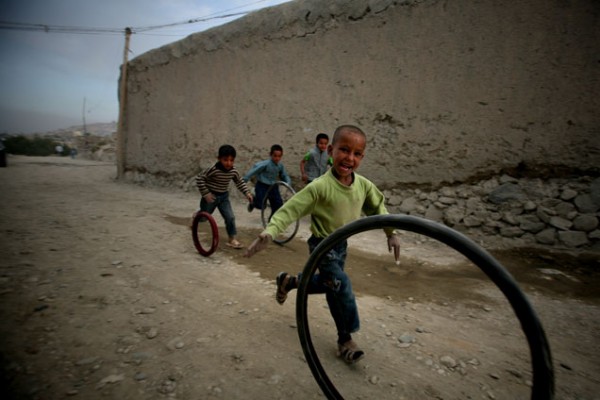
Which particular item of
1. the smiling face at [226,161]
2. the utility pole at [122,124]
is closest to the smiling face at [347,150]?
the smiling face at [226,161]

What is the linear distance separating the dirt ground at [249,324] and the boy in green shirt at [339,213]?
27 centimetres

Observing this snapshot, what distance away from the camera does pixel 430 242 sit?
167 inches

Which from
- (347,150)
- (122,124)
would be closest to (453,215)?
(347,150)

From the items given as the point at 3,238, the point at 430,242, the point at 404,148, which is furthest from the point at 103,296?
the point at 404,148

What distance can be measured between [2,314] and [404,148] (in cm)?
528

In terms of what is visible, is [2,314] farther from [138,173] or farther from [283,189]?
[138,173]

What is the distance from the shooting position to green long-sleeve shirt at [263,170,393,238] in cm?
164

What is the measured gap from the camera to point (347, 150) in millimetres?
1616

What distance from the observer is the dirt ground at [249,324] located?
150 centimetres

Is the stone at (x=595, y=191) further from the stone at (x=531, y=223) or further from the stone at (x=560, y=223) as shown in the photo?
the stone at (x=531, y=223)

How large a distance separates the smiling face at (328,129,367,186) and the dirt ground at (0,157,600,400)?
1158 mm

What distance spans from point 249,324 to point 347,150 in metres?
1.41

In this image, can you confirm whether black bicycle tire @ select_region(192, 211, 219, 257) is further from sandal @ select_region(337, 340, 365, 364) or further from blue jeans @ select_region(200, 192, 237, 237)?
sandal @ select_region(337, 340, 365, 364)

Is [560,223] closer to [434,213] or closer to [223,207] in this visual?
[434,213]
